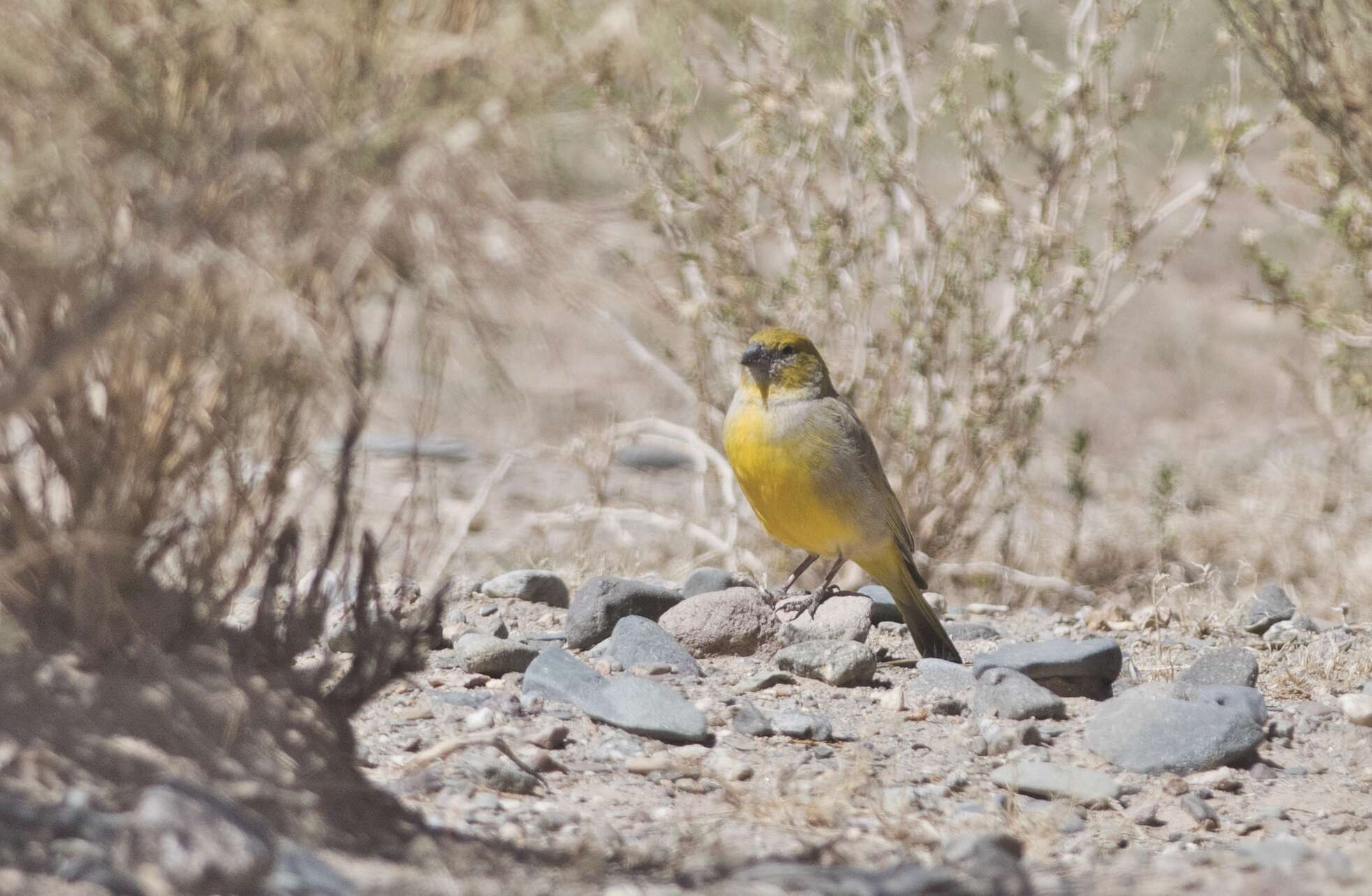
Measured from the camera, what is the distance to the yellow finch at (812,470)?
20.6 ft

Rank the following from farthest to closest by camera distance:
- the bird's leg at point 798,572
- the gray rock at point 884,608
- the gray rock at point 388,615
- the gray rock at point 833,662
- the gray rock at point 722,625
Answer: the bird's leg at point 798,572, the gray rock at point 884,608, the gray rock at point 722,625, the gray rock at point 833,662, the gray rock at point 388,615

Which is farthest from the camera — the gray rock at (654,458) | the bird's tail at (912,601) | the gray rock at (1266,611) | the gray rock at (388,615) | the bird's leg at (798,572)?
the gray rock at (654,458)

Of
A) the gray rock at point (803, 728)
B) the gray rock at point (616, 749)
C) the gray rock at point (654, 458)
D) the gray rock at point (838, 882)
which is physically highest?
the gray rock at point (654, 458)

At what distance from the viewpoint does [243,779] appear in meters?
3.37

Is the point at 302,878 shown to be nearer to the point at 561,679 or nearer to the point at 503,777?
the point at 503,777

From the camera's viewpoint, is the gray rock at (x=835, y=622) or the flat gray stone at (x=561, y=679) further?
the gray rock at (x=835, y=622)

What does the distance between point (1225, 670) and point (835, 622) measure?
56.9 inches

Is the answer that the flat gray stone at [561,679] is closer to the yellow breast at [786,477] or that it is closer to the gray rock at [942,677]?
the gray rock at [942,677]

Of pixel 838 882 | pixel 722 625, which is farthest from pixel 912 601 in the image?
pixel 838 882

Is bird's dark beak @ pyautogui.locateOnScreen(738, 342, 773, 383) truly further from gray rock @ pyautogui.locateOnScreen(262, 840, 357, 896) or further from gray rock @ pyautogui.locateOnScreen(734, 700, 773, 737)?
gray rock @ pyautogui.locateOnScreen(262, 840, 357, 896)

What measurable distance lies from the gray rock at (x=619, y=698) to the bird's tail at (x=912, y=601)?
1.40 metres

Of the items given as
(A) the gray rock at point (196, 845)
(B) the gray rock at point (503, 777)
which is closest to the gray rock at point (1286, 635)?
(B) the gray rock at point (503, 777)

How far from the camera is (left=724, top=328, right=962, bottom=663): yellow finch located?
20.6 feet

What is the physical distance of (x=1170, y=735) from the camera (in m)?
4.81
